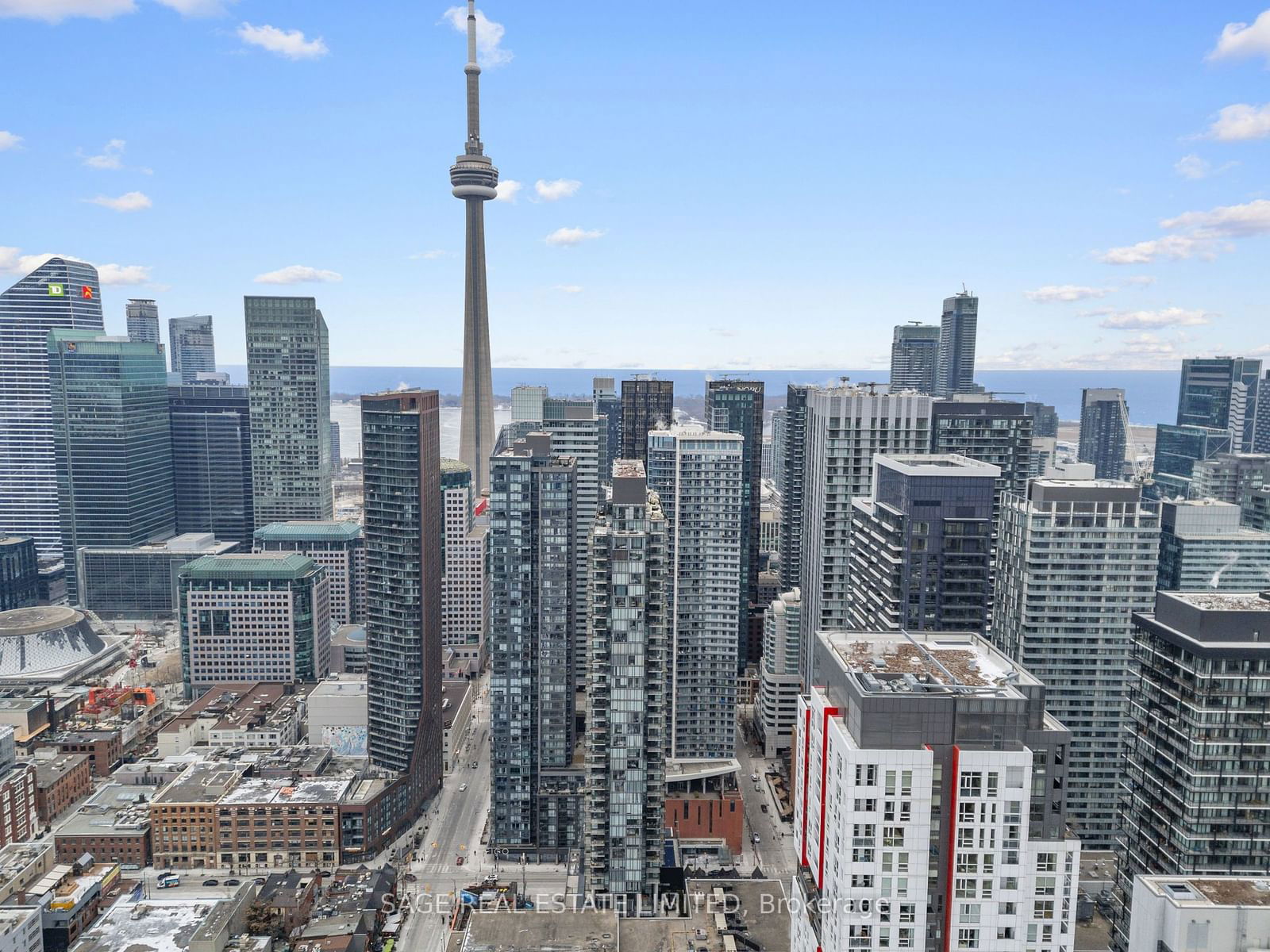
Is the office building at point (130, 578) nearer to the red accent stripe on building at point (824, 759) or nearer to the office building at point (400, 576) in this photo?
the office building at point (400, 576)

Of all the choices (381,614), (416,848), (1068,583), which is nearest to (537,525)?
(381,614)

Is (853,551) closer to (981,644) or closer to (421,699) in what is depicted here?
(981,644)

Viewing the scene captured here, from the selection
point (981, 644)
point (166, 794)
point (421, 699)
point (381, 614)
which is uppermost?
point (981, 644)

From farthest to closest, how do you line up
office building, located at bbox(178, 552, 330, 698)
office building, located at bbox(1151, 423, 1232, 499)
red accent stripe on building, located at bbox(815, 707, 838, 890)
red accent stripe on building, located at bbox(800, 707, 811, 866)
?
1. office building, located at bbox(1151, 423, 1232, 499)
2. office building, located at bbox(178, 552, 330, 698)
3. red accent stripe on building, located at bbox(800, 707, 811, 866)
4. red accent stripe on building, located at bbox(815, 707, 838, 890)

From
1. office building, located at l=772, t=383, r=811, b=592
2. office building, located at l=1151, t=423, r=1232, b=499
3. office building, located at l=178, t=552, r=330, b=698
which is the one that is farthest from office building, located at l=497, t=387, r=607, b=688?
office building, located at l=1151, t=423, r=1232, b=499

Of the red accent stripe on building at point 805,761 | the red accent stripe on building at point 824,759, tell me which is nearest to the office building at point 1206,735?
the red accent stripe on building at point 805,761

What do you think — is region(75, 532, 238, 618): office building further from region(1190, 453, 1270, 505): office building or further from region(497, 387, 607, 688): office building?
region(1190, 453, 1270, 505): office building
